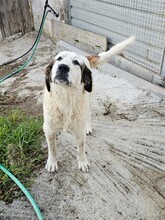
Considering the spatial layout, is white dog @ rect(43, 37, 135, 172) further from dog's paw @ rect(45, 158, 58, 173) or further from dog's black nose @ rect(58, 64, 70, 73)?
dog's paw @ rect(45, 158, 58, 173)

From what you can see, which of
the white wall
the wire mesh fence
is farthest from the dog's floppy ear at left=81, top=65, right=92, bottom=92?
the white wall

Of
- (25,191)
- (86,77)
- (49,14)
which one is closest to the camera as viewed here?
(86,77)

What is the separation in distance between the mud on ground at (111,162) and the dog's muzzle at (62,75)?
3.84 ft

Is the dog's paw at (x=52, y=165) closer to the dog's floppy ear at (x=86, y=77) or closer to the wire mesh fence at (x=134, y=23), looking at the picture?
the dog's floppy ear at (x=86, y=77)

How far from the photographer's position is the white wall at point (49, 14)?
18.4 ft

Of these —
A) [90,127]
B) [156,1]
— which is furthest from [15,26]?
[90,127]

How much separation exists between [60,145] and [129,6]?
2763 mm

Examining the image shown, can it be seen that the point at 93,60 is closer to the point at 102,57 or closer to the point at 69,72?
the point at 102,57

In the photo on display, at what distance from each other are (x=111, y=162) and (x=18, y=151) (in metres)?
1.08

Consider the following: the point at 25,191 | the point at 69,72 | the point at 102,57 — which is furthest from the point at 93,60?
the point at 25,191

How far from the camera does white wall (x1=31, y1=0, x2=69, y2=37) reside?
5.62 m

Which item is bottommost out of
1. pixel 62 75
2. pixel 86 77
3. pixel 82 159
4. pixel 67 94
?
pixel 82 159

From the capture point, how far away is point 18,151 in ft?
9.07

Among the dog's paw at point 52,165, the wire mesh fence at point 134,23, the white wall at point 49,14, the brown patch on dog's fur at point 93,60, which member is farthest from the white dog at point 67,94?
the white wall at point 49,14
